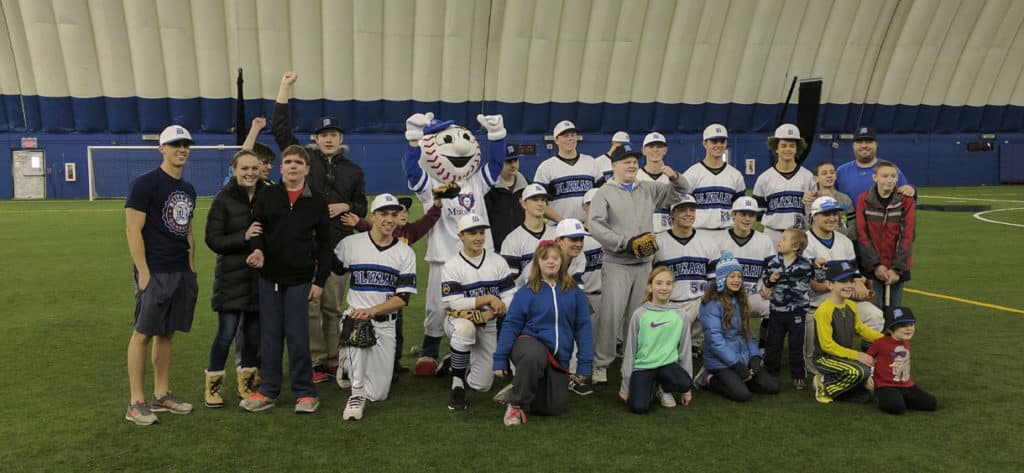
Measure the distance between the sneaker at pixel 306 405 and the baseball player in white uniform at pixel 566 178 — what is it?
344 centimetres

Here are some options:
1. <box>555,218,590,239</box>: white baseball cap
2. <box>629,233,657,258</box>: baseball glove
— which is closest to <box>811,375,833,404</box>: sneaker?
<box>629,233,657,258</box>: baseball glove

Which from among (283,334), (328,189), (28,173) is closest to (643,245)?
(328,189)

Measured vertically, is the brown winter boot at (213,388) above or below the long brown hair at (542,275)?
below

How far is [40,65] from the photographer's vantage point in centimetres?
3058

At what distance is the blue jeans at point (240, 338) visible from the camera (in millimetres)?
6367

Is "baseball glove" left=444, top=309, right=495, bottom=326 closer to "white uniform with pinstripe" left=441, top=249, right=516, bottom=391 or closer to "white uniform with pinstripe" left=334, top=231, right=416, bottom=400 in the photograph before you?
"white uniform with pinstripe" left=441, top=249, right=516, bottom=391

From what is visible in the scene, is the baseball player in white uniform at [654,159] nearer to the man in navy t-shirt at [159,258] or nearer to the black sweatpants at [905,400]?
the black sweatpants at [905,400]

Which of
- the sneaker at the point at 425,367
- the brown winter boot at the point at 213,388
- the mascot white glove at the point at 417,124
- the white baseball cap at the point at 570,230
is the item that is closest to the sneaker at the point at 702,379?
the white baseball cap at the point at 570,230

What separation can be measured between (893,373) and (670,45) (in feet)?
98.6

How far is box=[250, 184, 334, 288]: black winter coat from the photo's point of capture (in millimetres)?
6152

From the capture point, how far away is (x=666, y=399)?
6.47 metres

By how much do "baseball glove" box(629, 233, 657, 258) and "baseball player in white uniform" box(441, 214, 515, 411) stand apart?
1.09 m

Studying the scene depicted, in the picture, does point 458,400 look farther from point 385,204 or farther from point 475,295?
point 385,204

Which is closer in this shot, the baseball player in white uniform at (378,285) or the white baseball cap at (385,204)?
the baseball player in white uniform at (378,285)
